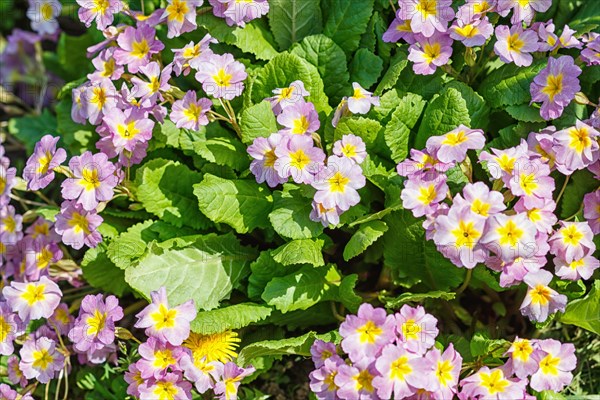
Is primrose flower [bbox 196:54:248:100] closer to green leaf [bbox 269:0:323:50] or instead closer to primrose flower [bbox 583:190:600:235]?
green leaf [bbox 269:0:323:50]

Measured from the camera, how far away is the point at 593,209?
109 inches

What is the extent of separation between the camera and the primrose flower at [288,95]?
2.88 m

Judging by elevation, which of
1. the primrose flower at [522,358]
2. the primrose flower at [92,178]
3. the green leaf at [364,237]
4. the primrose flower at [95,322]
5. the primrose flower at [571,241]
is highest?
the primrose flower at [92,178]

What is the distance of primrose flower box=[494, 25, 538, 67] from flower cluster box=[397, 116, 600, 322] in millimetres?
287

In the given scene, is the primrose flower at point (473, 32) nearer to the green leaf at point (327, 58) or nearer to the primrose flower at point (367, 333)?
the green leaf at point (327, 58)

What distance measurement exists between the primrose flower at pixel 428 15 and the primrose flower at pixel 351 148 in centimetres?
48

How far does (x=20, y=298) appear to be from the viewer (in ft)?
9.78

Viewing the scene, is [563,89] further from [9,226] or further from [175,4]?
[9,226]

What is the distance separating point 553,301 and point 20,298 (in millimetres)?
1909

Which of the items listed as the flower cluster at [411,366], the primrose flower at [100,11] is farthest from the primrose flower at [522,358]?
the primrose flower at [100,11]

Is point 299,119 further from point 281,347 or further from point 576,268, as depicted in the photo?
point 576,268

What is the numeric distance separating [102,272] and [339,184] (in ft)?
3.68

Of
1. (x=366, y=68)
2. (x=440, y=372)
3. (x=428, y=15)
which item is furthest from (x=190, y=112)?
(x=440, y=372)

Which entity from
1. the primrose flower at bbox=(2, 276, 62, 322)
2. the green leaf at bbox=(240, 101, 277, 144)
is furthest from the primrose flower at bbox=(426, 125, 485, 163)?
the primrose flower at bbox=(2, 276, 62, 322)
